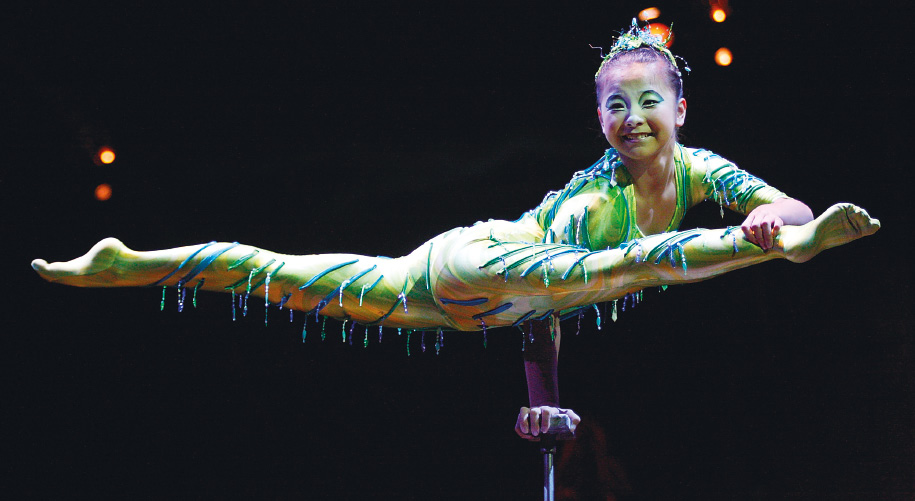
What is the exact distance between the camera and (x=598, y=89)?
65.7 inches

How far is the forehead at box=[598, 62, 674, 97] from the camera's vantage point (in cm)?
160

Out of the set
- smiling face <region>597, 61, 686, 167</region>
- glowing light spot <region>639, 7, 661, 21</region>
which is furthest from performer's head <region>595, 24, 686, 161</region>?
glowing light spot <region>639, 7, 661, 21</region>

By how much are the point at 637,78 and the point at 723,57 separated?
63cm

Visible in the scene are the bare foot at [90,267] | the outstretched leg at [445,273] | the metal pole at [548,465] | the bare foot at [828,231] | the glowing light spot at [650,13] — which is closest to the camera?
the bare foot at [828,231]

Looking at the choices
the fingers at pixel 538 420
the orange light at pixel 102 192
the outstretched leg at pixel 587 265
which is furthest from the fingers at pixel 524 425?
the orange light at pixel 102 192

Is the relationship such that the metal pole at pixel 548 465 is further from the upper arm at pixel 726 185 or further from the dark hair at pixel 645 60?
the dark hair at pixel 645 60

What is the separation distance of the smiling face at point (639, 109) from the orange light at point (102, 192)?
126 centimetres

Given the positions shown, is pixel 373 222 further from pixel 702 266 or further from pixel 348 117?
pixel 702 266

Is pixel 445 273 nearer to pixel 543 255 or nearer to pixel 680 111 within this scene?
pixel 543 255

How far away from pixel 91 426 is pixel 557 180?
1.30 m

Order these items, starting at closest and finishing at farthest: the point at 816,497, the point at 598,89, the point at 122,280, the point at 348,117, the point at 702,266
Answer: the point at 702,266 → the point at 122,280 → the point at 598,89 → the point at 816,497 → the point at 348,117

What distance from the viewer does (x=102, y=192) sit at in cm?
218

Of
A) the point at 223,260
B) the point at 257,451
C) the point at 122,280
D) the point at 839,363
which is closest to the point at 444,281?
the point at 223,260

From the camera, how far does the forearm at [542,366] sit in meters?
1.73
